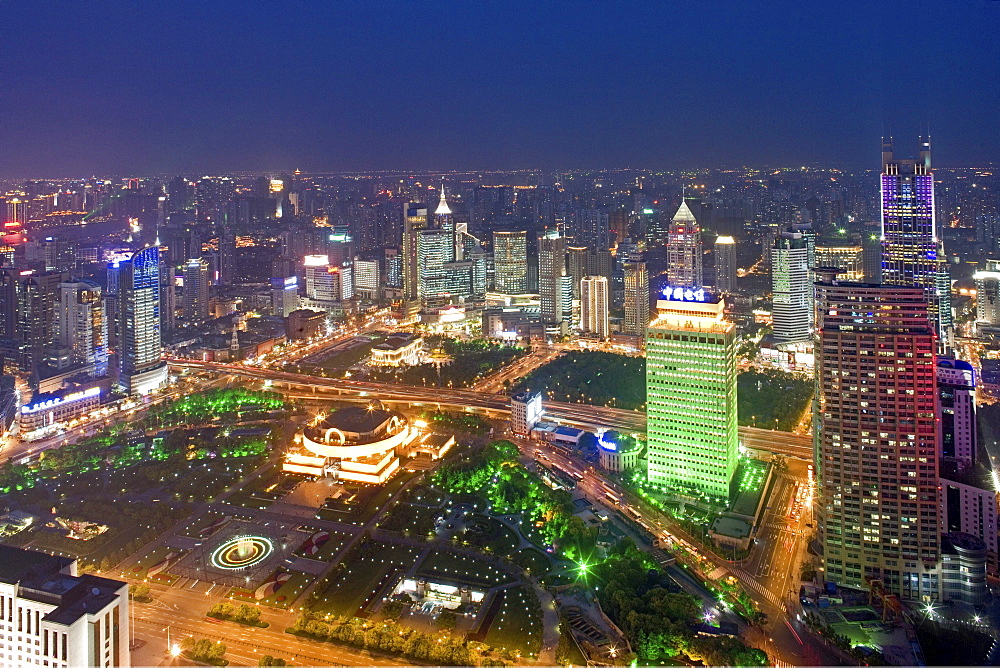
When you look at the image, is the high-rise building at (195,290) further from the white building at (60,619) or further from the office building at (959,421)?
the office building at (959,421)

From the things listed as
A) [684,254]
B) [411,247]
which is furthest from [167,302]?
[684,254]

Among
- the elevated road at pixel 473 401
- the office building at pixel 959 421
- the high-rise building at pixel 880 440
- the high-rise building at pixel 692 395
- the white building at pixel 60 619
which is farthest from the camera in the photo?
the elevated road at pixel 473 401

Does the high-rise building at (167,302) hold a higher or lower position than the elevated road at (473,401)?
higher

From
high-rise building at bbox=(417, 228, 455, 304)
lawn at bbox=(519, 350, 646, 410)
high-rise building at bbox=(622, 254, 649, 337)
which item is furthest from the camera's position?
high-rise building at bbox=(417, 228, 455, 304)

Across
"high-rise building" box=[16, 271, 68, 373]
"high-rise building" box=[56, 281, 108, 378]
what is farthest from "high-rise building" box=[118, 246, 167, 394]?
"high-rise building" box=[16, 271, 68, 373]

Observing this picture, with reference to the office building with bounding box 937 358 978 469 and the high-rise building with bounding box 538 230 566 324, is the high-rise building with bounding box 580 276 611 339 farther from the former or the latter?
the office building with bounding box 937 358 978 469

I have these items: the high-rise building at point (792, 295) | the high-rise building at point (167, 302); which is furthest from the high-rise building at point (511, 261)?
the high-rise building at point (167, 302)
